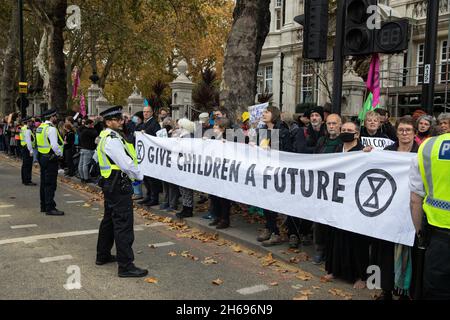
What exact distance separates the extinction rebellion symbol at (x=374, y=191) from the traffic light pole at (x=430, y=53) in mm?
1778

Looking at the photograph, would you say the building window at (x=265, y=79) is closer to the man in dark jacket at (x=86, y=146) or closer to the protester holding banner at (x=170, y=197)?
the man in dark jacket at (x=86, y=146)

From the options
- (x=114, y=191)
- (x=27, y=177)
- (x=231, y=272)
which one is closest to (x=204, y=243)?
(x=231, y=272)

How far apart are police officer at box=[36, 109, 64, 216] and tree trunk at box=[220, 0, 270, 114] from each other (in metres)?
3.73

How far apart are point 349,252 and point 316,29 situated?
121 inches

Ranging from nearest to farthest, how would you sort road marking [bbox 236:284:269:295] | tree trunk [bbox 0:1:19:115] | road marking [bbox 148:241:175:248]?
road marking [bbox 236:284:269:295], road marking [bbox 148:241:175:248], tree trunk [bbox 0:1:19:115]

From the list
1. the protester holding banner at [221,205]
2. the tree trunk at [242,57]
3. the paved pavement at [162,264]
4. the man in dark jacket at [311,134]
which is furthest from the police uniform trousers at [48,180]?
the man in dark jacket at [311,134]

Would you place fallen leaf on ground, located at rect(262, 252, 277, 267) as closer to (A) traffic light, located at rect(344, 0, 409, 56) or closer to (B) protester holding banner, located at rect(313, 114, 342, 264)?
(B) protester holding banner, located at rect(313, 114, 342, 264)

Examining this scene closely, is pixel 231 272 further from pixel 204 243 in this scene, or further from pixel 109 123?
pixel 109 123

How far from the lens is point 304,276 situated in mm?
5293

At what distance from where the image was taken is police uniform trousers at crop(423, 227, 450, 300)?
3.06 m

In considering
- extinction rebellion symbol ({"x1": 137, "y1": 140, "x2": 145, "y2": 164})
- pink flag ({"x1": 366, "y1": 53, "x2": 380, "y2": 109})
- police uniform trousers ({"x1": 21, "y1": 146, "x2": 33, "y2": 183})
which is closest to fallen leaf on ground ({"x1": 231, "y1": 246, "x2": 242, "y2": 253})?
pink flag ({"x1": 366, "y1": 53, "x2": 380, "y2": 109})

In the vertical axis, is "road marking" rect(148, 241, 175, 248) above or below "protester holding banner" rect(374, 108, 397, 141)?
below

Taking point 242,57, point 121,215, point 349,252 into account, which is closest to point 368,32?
point 349,252

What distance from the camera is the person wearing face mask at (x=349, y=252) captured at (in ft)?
16.2
